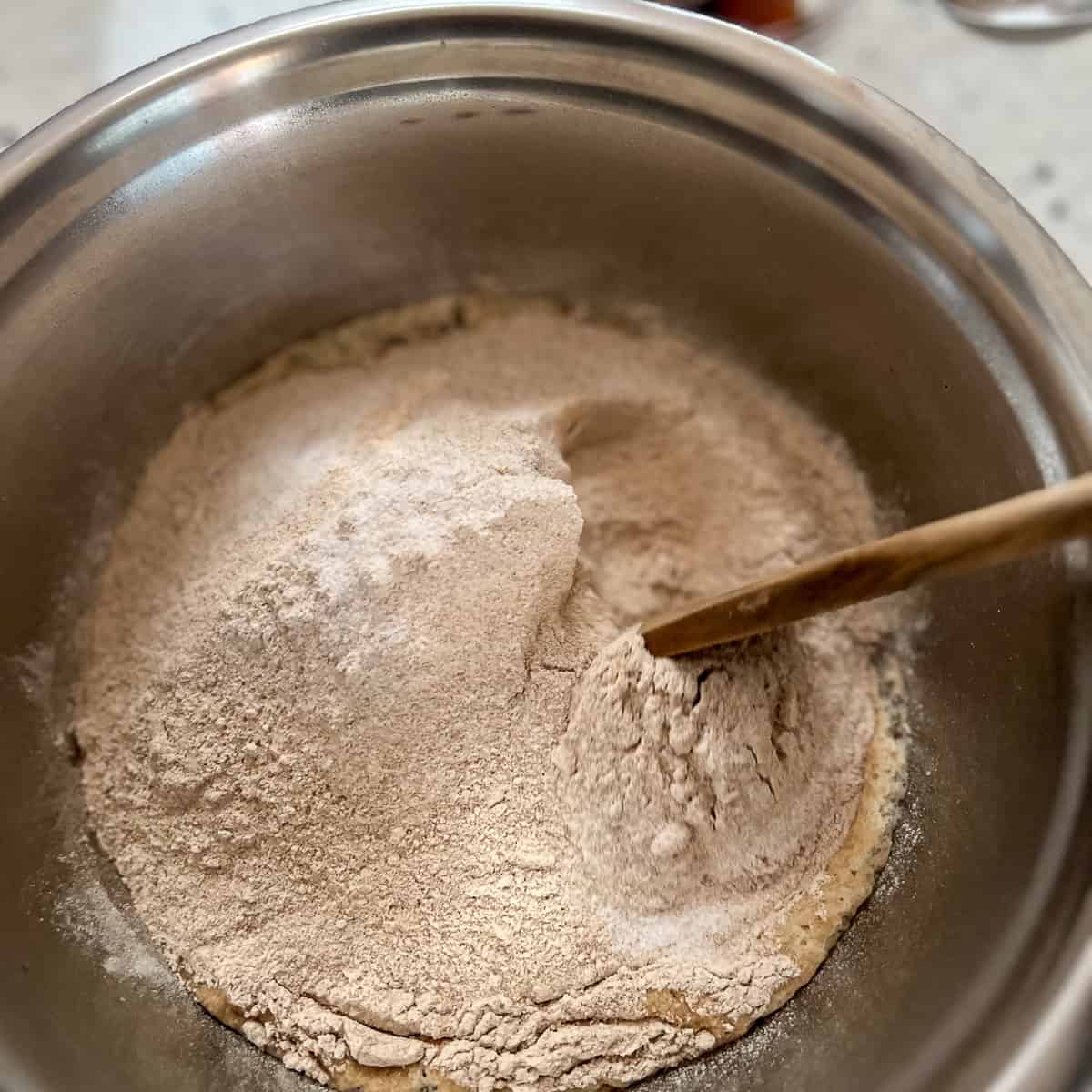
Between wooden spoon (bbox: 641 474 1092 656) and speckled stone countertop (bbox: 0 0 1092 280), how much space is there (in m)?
0.70

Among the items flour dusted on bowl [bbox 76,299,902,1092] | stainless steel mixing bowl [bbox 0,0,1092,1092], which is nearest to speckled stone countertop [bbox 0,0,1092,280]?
stainless steel mixing bowl [bbox 0,0,1092,1092]

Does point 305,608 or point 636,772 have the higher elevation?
point 305,608

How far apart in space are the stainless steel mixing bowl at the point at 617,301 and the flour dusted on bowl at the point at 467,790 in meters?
Result: 0.06

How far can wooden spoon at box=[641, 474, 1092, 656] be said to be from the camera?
61cm

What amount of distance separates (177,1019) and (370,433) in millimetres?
583

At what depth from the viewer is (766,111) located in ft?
2.97

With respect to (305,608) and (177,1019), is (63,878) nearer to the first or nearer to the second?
(177,1019)

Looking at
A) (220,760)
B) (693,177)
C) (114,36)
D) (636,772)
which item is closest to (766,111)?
(693,177)

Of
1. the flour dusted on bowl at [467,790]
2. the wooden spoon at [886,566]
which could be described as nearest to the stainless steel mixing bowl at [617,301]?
the flour dusted on bowl at [467,790]

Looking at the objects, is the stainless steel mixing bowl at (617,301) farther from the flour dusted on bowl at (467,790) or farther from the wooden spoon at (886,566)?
the wooden spoon at (886,566)

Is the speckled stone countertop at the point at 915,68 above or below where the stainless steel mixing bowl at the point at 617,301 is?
above

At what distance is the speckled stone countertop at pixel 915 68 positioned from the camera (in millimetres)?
1200

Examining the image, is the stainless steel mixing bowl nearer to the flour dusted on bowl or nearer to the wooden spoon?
the flour dusted on bowl

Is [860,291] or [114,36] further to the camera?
[114,36]
